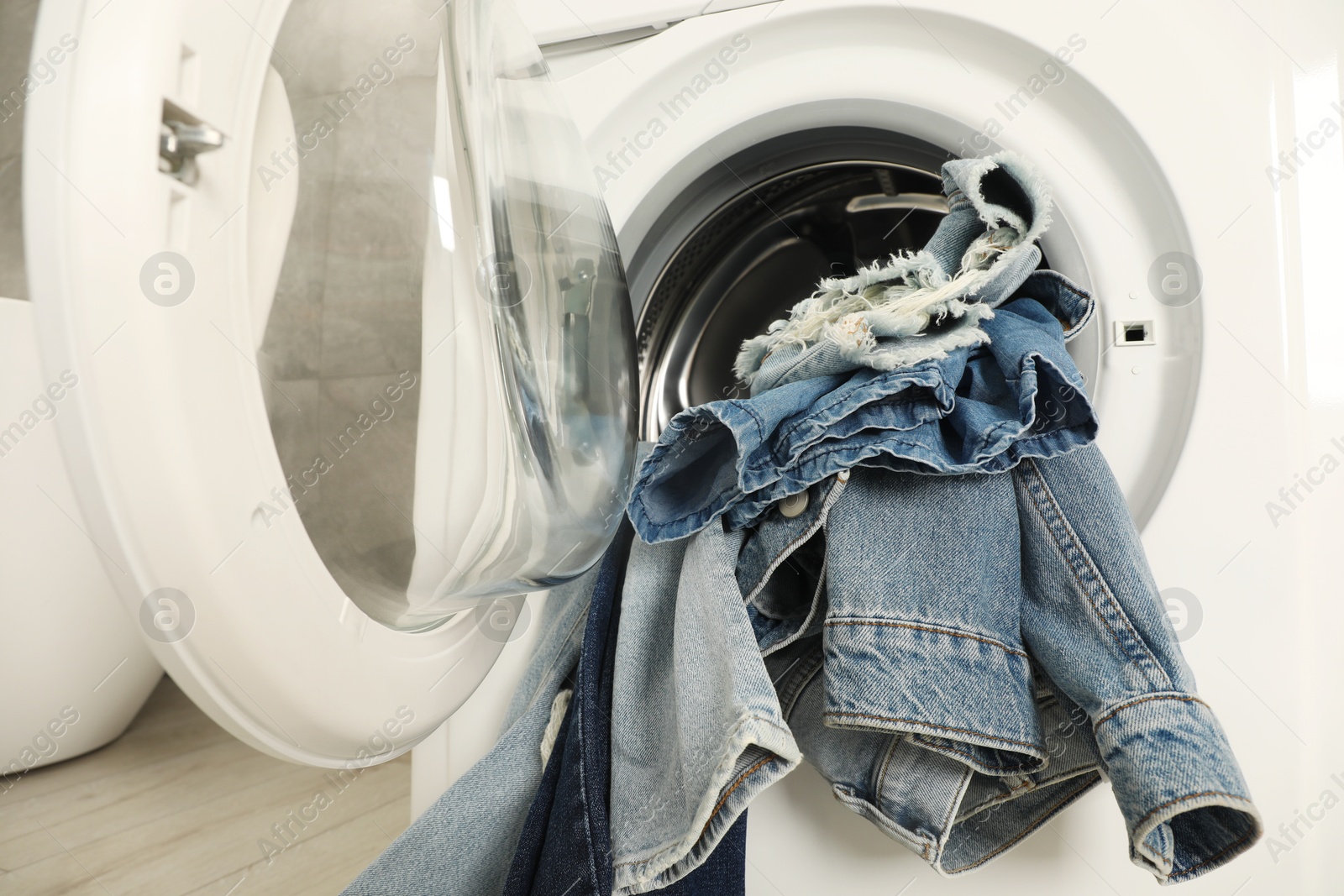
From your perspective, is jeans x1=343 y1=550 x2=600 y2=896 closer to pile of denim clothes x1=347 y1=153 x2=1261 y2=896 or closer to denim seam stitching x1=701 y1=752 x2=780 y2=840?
pile of denim clothes x1=347 y1=153 x2=1261 y2=896

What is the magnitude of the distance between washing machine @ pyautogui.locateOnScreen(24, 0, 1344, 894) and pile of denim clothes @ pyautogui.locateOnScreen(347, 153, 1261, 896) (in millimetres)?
61

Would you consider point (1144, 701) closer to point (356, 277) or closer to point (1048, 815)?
point (1048, 815)

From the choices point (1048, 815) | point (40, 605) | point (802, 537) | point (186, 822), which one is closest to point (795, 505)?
point (802, 537)

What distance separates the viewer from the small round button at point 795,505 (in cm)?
42

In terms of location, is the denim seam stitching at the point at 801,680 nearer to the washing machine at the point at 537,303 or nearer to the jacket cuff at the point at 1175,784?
the washing machine at the point at 537,303

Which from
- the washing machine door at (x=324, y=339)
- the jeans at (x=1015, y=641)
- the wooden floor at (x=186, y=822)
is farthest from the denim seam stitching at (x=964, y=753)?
the wooden floor at (x=186, y=822)

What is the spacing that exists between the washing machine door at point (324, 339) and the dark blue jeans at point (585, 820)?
0.07 metres

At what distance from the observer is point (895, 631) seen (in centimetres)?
37

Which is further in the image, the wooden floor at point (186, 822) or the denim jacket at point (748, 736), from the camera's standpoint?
the wooden floor at point (186, 822)

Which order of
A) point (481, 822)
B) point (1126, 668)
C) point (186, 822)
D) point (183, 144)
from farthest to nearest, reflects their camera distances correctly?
point (186, 822), point (481, 822), point (1126, 668), point (183, 144)

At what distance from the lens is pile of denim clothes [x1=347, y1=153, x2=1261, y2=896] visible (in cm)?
34

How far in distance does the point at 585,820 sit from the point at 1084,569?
30 cm

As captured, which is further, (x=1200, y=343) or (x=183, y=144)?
(x=1200, y=343)

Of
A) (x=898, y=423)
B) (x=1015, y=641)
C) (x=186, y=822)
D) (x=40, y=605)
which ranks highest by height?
(x=898, y=423)
